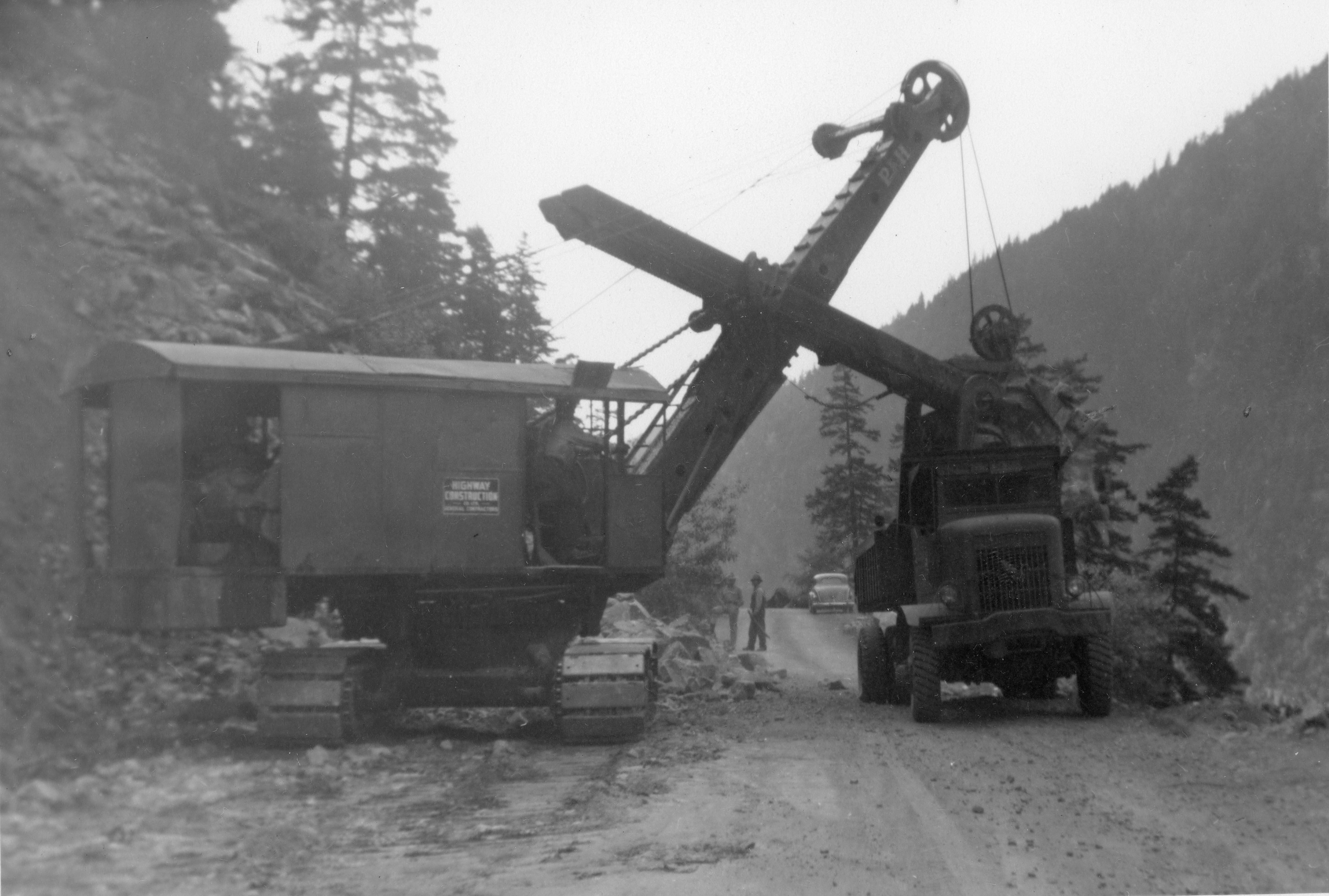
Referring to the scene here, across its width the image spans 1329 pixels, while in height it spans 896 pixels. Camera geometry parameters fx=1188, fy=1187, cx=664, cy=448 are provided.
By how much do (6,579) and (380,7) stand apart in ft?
20.8

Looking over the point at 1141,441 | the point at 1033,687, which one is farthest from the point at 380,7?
the point at 1141,441

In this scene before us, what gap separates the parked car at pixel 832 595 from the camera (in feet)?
149

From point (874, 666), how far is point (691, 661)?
16.7 ft

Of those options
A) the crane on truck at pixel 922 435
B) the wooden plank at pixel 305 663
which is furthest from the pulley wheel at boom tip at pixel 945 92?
the wooden plank at pixel 305 663

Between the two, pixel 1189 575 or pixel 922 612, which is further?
pixel 1189 575

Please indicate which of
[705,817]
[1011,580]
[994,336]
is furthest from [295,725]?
[994,336]

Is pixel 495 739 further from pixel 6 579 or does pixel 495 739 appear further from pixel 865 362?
pixel 865 362

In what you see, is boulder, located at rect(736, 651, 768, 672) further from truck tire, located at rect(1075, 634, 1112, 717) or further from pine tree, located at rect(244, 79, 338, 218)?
pine tree, located at rect(244, 79, 338, 218)

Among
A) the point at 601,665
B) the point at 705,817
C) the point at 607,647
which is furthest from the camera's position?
the point at 607,647

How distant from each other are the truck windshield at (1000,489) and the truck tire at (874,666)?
2486 millimetres

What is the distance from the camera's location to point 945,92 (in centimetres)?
1488

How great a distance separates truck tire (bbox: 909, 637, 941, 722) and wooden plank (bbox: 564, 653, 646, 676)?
3.23 m

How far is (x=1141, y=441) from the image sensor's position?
3278 cm

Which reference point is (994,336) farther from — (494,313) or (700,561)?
(700,561)
